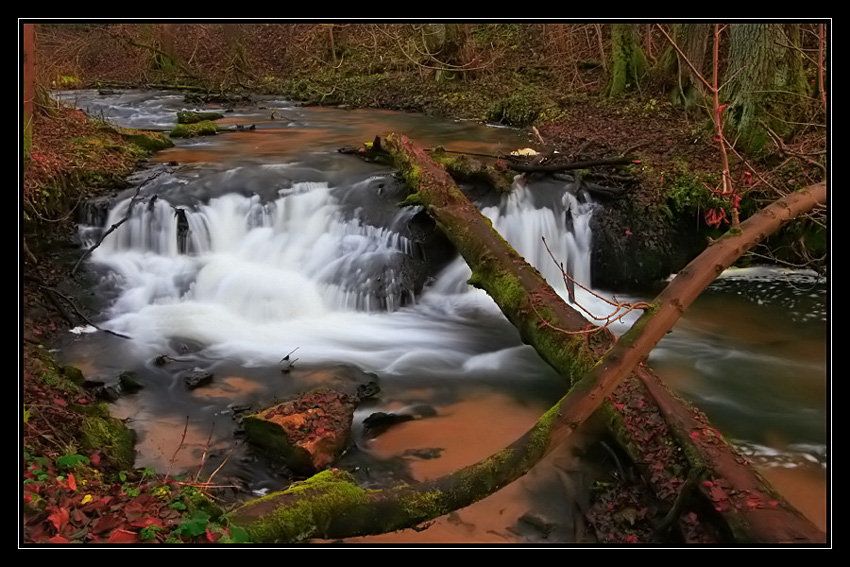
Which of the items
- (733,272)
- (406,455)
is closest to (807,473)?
(406,455)

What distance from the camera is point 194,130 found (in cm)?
1320

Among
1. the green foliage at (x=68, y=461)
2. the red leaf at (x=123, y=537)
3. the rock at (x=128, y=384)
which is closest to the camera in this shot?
the red leaf at (x=123, y=537)

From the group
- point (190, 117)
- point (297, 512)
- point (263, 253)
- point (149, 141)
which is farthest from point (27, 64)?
point (190, 117)

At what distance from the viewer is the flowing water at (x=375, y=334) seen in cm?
515

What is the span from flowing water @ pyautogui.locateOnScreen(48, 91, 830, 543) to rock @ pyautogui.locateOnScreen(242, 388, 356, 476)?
0.18 meters

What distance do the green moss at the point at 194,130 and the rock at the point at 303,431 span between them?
30.5ft

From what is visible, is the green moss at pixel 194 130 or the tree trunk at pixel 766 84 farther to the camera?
the green moss at pixel 194 130

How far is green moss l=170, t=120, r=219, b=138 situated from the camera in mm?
13047

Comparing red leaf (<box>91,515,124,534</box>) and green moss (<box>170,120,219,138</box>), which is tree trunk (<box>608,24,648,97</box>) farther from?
red leaf (<box>91,515,124,534</box>)

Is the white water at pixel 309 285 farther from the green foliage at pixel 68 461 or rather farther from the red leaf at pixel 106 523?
the red leaf at pixel 106 523

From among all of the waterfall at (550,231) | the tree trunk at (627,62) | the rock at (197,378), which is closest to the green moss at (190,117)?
the waterfall at (550,231)

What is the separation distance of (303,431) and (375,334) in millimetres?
2715

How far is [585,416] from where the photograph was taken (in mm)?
3646

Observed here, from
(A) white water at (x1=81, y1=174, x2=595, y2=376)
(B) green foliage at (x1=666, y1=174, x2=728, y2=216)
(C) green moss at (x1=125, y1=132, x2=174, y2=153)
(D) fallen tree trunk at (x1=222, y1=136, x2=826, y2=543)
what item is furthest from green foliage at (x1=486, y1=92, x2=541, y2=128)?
(D) fallen tree trunk at (x1=222, y1=136, x2=826, y2=543)
